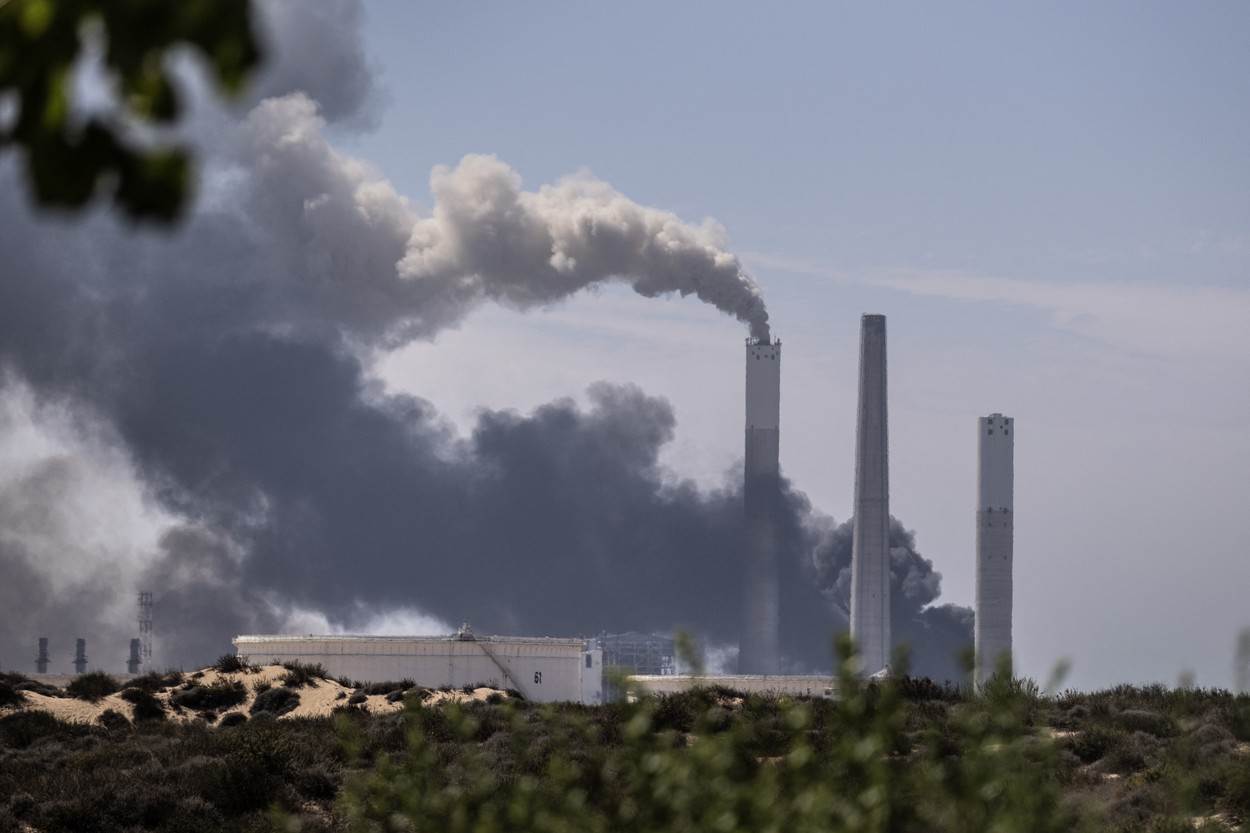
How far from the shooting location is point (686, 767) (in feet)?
35.3

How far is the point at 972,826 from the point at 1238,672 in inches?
134

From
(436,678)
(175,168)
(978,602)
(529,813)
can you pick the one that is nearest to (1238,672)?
(529,813)

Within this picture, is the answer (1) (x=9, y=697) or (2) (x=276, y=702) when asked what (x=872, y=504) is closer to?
(2) (x=276, y=702)

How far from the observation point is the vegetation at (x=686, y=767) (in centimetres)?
1048

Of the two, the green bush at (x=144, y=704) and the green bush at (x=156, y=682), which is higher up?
the green bush at (x=156, y=682)

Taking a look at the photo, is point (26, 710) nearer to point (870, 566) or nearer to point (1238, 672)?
point (1238, 672)

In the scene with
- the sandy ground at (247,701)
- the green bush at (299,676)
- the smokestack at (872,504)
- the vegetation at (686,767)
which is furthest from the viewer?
the smokestack at (872,504)

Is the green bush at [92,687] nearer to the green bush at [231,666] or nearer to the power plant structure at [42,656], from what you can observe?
the green bush at [231,666]

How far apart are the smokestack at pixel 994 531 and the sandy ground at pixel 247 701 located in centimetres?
13197

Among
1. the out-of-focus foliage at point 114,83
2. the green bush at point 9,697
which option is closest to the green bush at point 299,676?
the green bush at point 9,697

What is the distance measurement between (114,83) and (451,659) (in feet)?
290

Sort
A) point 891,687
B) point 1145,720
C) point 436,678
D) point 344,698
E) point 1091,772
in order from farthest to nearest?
point 436,678 < point 344,698 < point 1145,720 < point 1091,772 < point 891,687

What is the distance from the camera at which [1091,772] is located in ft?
79.0

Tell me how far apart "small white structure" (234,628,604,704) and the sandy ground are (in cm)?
3506
